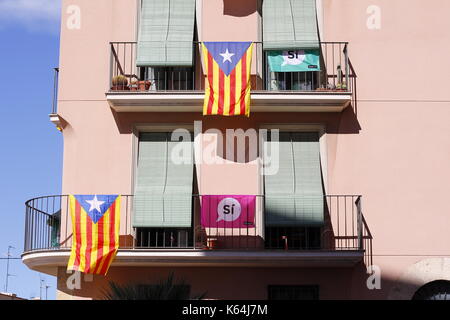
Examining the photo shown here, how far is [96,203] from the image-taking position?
2094 cm

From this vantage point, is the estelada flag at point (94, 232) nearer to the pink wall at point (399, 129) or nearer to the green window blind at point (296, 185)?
the green window blind at point (296, 185)

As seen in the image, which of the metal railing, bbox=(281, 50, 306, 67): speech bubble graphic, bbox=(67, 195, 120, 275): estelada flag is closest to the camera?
bbox=(67, 195, 120, 275): estelada flag

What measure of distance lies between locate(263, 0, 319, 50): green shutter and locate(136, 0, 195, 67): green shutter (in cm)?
179

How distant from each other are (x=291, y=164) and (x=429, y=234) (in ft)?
11.5

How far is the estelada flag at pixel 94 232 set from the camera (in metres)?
20.5

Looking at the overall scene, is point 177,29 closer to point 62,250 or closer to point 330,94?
point 330,94

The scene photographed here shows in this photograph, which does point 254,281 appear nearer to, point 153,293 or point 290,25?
point 153,293

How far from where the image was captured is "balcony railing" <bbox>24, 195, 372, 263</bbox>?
2138 centimetres

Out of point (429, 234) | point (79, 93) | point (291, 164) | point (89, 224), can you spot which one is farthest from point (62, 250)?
point (429, 234)

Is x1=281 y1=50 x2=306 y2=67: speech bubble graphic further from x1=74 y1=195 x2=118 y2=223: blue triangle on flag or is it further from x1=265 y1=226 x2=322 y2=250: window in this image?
x1=74 y1=195 x2=118 y2=223: blue triangle on flag

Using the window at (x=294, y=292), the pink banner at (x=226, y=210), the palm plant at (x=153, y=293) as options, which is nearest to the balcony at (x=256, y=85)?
the pink banner at (x=226, y=210)

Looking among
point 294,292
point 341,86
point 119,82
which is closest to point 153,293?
point 294,292

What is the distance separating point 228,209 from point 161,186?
1.68 meters

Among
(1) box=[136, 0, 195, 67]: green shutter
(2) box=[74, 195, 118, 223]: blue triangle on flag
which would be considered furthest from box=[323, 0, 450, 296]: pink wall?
(2) box=[74, 195, 118, 223]: blue triangle on flag
